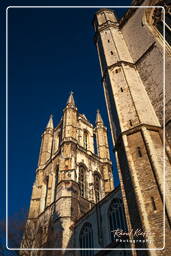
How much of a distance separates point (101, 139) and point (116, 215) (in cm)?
1718

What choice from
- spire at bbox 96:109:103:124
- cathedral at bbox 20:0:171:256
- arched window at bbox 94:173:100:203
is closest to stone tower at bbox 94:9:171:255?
cathedral at bbox 20:0:171:256

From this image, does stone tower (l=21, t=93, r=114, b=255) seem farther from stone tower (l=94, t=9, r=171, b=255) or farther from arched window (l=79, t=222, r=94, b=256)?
stone tower (l=94, t=9, r=171, b=255)

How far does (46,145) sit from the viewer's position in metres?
33.9

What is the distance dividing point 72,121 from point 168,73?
73.3ft

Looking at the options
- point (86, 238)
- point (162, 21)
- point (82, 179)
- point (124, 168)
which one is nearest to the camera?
point (124, 168)

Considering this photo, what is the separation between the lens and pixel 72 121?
105 ft

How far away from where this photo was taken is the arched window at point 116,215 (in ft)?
55.2

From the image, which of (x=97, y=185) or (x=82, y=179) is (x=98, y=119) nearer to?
(x=97, y=185)

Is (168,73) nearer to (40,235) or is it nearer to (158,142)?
(158,142)

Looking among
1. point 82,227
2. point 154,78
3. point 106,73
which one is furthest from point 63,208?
point 154,78

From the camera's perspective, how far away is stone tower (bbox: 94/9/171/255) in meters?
6.58

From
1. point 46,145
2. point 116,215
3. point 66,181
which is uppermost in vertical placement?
point 46,145

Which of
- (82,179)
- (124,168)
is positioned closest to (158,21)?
(124,168)

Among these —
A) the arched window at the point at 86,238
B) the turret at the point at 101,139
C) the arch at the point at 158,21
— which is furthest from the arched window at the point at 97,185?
the arch at the point at 158,21
